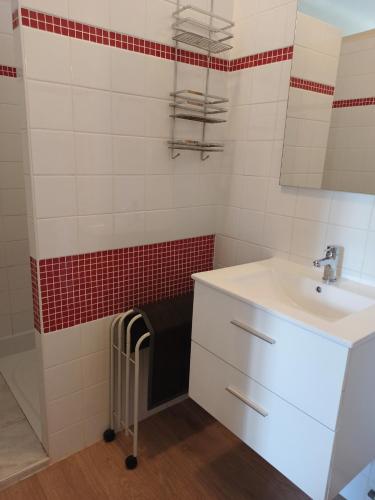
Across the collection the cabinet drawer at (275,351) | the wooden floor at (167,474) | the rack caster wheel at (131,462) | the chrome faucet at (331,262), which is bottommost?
the wooden floor at (167,474)

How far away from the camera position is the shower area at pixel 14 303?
1.72 meters

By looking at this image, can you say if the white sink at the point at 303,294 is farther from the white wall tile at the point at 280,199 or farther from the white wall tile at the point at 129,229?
the white wall tile at the point at 129,229

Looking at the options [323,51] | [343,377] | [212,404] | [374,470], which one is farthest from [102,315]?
[323,51]

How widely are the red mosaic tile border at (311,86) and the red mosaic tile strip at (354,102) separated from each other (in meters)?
0.06

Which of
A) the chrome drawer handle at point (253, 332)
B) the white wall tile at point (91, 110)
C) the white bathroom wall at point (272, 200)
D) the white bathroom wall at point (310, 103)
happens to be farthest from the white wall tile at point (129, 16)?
the chrome drawer handle at point (253, 332)

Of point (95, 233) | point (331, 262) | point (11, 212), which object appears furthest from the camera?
point (11, 212)

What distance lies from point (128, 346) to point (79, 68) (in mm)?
1102

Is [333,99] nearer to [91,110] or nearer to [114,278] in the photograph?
A: [91,110]

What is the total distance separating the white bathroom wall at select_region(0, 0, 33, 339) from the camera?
203 cm

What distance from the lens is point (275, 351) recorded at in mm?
1128

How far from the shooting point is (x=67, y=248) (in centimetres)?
144

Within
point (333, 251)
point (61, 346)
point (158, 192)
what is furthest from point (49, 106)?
point (333, 251)

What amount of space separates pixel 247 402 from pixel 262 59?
142 centimetres

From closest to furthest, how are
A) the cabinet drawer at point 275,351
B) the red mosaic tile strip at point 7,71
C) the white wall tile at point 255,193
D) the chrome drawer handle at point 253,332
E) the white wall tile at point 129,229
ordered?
the cabinet drawer at point 275,351
the chrome drawer handle at point 253,332
the white wall tile at point 129,229
the white wall tile at point 255,193
the red mosaic tile strip at point 7,71
